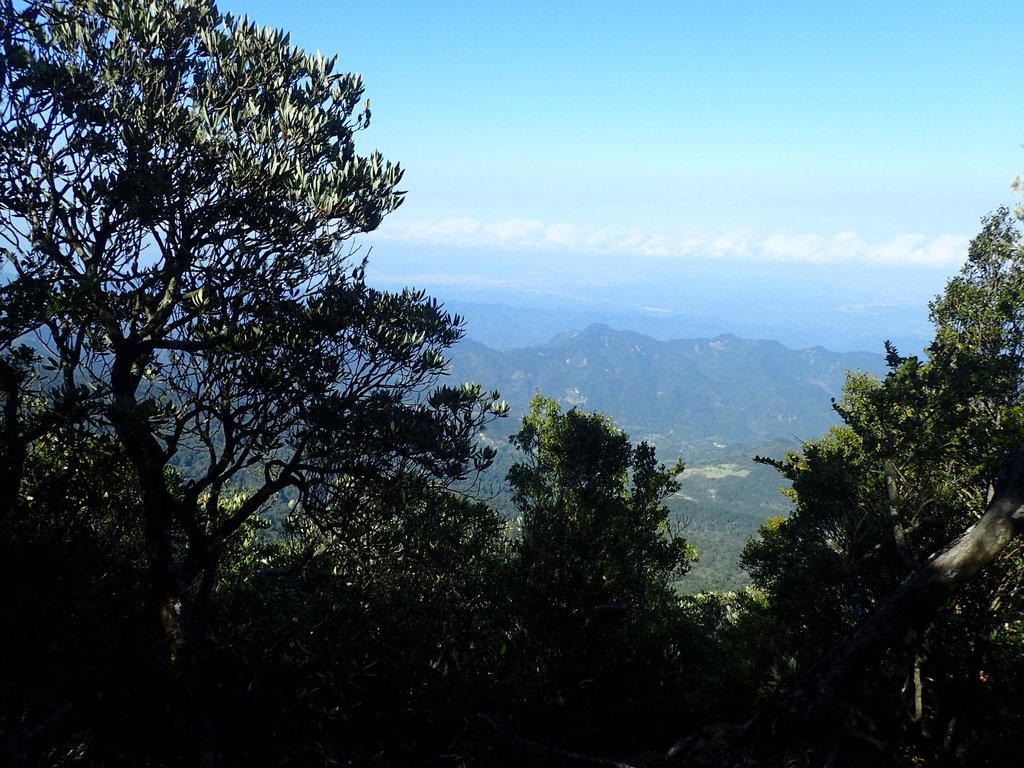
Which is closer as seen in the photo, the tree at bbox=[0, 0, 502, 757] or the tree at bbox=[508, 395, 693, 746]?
the tree at bbox=[0, 0, 502, 757]

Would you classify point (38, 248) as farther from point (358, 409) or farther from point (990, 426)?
point (990, 426)

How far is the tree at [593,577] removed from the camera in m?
11.8

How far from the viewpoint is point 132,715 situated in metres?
8.32

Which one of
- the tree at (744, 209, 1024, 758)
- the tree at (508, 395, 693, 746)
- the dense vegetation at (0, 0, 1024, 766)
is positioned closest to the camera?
the dense vegetation at (0, 0, 1024, 766)

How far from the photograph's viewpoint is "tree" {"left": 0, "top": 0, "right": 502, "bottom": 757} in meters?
8.69

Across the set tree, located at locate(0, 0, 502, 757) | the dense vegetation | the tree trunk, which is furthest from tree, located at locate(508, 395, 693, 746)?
tree, located at locate(0, 0, 502, 757)

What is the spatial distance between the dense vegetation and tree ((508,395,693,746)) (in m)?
0.11

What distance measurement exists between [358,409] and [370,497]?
8.21 ft

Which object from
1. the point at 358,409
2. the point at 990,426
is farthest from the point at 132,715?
the point at 990,426

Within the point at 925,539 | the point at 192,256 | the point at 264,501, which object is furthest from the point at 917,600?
the point at 192,256

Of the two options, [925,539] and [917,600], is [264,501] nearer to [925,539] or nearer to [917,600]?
[917,600]

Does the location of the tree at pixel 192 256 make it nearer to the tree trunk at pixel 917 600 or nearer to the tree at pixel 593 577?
the tree at pixel 593 577

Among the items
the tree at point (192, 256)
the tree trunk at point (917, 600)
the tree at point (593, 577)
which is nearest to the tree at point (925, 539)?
the tree trunk at point (917, 600)

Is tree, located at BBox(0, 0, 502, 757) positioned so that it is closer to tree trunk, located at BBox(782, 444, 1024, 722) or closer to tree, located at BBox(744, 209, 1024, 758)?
tree trunk, located at BBox(782, 444, 1024, 722)
